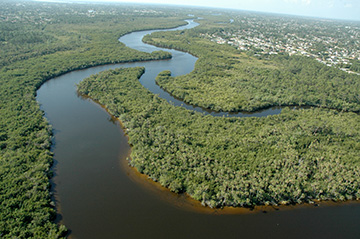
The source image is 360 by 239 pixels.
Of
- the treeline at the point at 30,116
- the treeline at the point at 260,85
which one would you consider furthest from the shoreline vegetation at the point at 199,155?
the treeline at the point at 260,85

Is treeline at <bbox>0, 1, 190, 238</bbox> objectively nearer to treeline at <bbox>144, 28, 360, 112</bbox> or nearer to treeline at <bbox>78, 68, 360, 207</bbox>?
treeline at <bbox>78, 68, 360, 207</bbox>

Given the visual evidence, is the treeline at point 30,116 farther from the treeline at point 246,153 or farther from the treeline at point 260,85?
the treeline at point 260,85

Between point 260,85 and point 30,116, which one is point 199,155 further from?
point 260,85

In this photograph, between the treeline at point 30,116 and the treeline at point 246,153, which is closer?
the treeline at point 30,116

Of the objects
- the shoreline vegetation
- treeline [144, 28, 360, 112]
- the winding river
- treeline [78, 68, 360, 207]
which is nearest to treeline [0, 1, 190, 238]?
the shoreline vegetation

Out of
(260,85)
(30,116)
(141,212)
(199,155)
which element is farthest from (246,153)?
(30,116)

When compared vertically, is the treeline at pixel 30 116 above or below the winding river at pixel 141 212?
above
